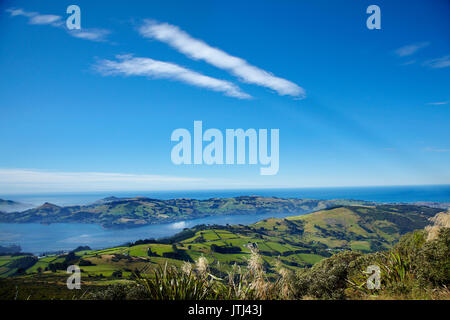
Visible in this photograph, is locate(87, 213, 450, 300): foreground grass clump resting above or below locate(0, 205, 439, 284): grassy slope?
above

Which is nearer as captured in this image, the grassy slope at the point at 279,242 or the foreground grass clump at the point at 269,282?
the foreground grass clump at the point at 269,282

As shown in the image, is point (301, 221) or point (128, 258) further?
point (301, 221)

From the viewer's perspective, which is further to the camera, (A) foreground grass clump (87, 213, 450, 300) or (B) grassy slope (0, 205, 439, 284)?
(B) grassy slope (0, 205, 439, 284)

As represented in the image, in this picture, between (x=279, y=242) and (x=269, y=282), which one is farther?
(x=279, y=242)

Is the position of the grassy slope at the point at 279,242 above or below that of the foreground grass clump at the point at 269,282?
below

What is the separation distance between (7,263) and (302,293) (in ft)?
348

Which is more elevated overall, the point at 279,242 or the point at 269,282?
the point at 269,282

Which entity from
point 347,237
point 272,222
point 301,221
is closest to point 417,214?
point 347,237

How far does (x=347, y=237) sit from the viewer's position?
11219 centimetres
